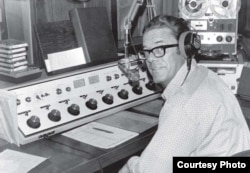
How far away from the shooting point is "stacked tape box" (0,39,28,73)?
5.75 feet

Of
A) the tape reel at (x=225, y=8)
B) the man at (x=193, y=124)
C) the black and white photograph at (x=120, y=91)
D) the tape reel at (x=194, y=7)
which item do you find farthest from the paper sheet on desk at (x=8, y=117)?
the tape reel at (x=225, y=8)

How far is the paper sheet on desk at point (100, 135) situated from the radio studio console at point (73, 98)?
2.4 inches

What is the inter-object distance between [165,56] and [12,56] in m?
0.72

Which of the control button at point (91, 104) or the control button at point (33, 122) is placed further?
the control button at point (91, 104)

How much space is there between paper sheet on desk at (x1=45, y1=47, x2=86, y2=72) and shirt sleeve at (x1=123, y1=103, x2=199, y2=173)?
0.82 meters

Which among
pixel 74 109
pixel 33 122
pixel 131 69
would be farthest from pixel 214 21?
pixel 33 122

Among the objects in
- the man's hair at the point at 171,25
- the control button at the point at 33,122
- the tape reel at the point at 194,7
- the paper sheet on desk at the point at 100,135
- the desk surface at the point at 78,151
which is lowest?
the desk surface at the point at 78,151

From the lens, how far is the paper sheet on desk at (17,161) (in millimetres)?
1396

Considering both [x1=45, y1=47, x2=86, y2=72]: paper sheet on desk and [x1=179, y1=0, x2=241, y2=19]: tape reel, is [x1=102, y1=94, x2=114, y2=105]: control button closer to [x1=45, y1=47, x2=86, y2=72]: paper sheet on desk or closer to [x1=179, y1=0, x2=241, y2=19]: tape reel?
[x1=45, y1=47, x2=86, y2=72]: paper sheet on desk

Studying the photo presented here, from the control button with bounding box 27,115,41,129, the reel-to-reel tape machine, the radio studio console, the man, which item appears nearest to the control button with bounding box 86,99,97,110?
the radio studio console

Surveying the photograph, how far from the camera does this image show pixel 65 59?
195 centimetres

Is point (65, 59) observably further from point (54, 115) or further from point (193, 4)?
point (193, 4)

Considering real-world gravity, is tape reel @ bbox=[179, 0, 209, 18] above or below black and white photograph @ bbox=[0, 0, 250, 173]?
above

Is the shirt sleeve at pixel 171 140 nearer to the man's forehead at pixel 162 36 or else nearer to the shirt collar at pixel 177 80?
the shirt collar at pixel 177 80
